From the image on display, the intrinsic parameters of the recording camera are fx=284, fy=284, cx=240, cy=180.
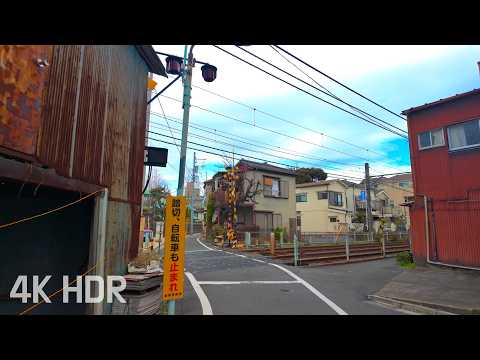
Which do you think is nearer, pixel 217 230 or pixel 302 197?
pixel 217 230

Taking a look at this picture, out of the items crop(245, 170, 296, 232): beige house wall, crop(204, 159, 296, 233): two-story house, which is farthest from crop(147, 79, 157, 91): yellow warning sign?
crop(245, 170, 296, 232): beige house wall

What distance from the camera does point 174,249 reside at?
4746 mm

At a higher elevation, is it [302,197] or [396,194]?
[396,194]

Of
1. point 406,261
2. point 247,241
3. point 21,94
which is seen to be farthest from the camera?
point 247,241

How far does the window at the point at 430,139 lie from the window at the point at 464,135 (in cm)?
34

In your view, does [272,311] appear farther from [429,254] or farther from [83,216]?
[429,254]

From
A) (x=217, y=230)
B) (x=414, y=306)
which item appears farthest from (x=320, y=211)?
(x=414, y=306)

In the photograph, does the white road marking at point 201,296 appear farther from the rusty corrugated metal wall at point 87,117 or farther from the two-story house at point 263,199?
the two-story house at point 263,199

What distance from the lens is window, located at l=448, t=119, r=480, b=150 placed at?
10.5m

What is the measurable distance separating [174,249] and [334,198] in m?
32.2

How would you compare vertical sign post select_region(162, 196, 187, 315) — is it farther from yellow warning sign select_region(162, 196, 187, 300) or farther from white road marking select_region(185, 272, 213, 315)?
white road marking select_region(185, 272, 213, 315)

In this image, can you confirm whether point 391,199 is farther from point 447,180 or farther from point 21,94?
point 21,94

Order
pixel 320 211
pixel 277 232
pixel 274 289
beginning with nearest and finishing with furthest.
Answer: pixel 274 289
pixel 277 232
pixel 320 211

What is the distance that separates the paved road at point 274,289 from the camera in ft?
22.0
